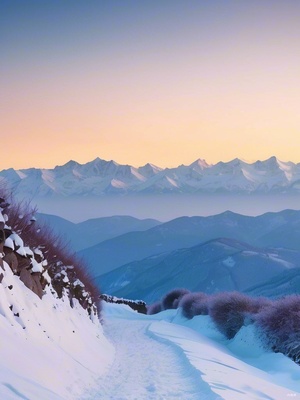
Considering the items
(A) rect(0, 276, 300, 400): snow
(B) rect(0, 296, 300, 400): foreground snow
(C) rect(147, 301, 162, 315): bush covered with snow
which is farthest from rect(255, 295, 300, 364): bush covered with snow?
(C) rect(147, 301, 162, 315): bush covered with snow

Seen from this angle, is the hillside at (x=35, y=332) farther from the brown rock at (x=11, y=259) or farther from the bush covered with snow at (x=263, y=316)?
the bush covered with snow at (x=263, y=316)

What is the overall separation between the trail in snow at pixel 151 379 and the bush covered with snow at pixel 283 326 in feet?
25.3

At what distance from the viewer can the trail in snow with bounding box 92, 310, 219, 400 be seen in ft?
28.1

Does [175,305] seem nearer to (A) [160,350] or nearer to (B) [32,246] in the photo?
(A) [160,350]

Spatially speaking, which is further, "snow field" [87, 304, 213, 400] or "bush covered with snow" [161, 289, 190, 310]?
"bush covered with snow" [161, 289, 190, 310]

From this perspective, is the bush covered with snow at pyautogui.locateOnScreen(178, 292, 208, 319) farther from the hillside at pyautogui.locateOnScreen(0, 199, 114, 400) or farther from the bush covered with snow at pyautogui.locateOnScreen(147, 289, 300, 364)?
the hillside at pyautogui.locateOnScreen(0, 199, 114, 400)

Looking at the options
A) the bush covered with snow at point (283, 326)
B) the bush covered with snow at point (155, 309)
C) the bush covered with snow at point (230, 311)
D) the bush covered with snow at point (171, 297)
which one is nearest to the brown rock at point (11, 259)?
the bush covered with snow at point (283, 326)

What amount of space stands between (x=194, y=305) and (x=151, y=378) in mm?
34174

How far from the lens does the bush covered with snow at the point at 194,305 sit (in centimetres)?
4259

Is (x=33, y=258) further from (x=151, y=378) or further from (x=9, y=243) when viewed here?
(x=151, y=378)

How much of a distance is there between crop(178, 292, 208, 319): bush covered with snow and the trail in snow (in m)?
26.5

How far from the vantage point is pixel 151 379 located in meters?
10.5

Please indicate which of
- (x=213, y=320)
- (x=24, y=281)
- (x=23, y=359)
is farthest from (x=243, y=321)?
(x=23, y=359)

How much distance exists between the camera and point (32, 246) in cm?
1343
